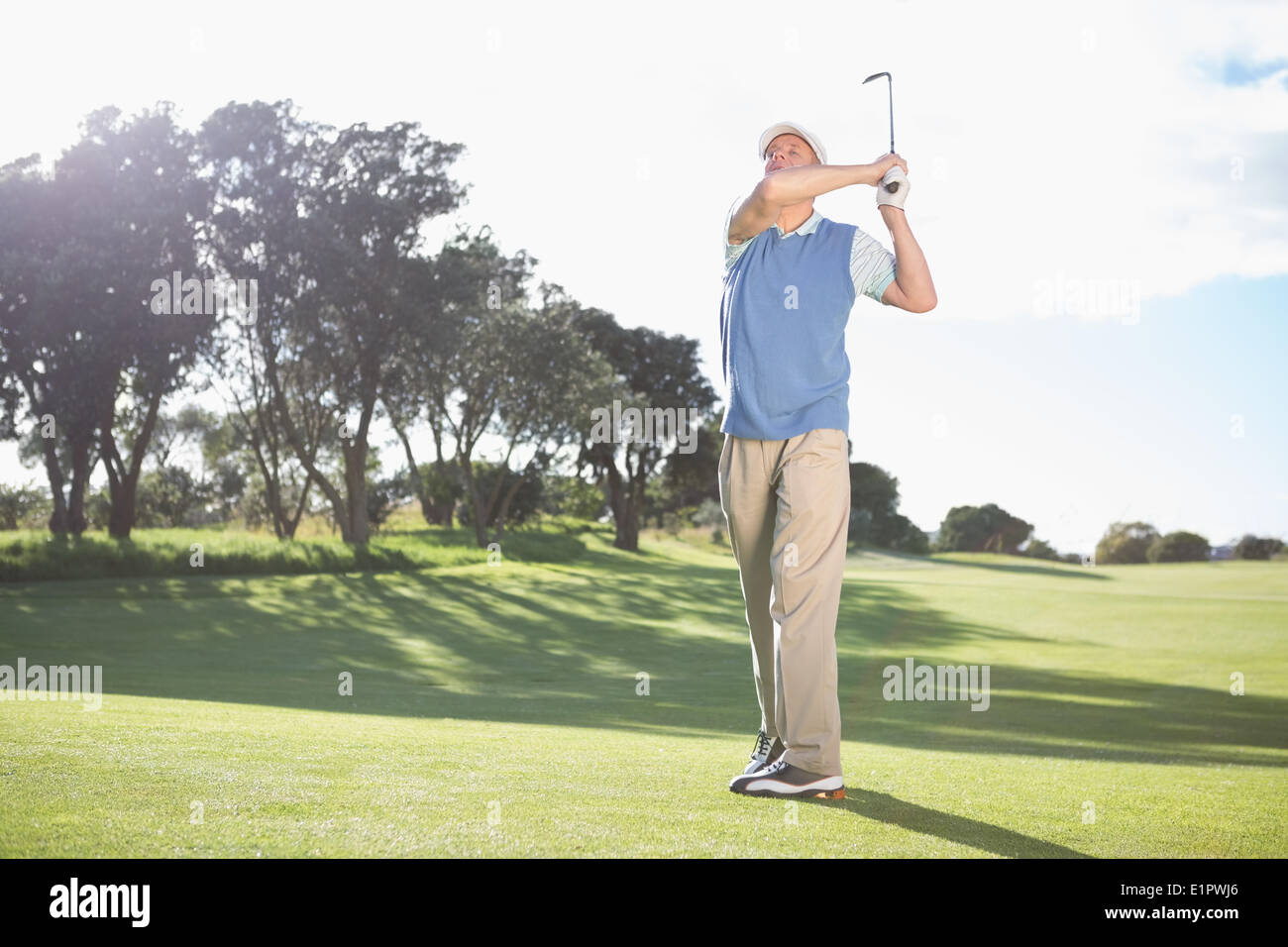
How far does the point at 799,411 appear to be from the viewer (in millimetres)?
4168

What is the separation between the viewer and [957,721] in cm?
1217

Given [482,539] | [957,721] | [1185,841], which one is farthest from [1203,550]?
[1185,841]

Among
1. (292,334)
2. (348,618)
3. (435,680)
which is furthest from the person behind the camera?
(292,334)

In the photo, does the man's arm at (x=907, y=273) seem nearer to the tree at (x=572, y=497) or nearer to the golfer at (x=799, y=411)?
the golfer at (x=799, y=411)

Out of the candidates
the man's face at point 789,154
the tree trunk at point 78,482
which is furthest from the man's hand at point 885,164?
the tree trunk at point 78,482

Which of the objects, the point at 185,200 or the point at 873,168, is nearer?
the point at 873,168

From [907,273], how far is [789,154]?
71 cm

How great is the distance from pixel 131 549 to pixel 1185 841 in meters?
30.0

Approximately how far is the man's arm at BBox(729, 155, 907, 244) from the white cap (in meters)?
0.45

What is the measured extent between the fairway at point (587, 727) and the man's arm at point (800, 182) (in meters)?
2.15

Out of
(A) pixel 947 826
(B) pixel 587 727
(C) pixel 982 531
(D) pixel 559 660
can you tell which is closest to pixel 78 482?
(D) pixel 559 660

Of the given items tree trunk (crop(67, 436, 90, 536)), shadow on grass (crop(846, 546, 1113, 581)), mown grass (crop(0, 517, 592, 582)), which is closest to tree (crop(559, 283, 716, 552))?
shadow on grass (crop(846, 546, 1113, 581))
